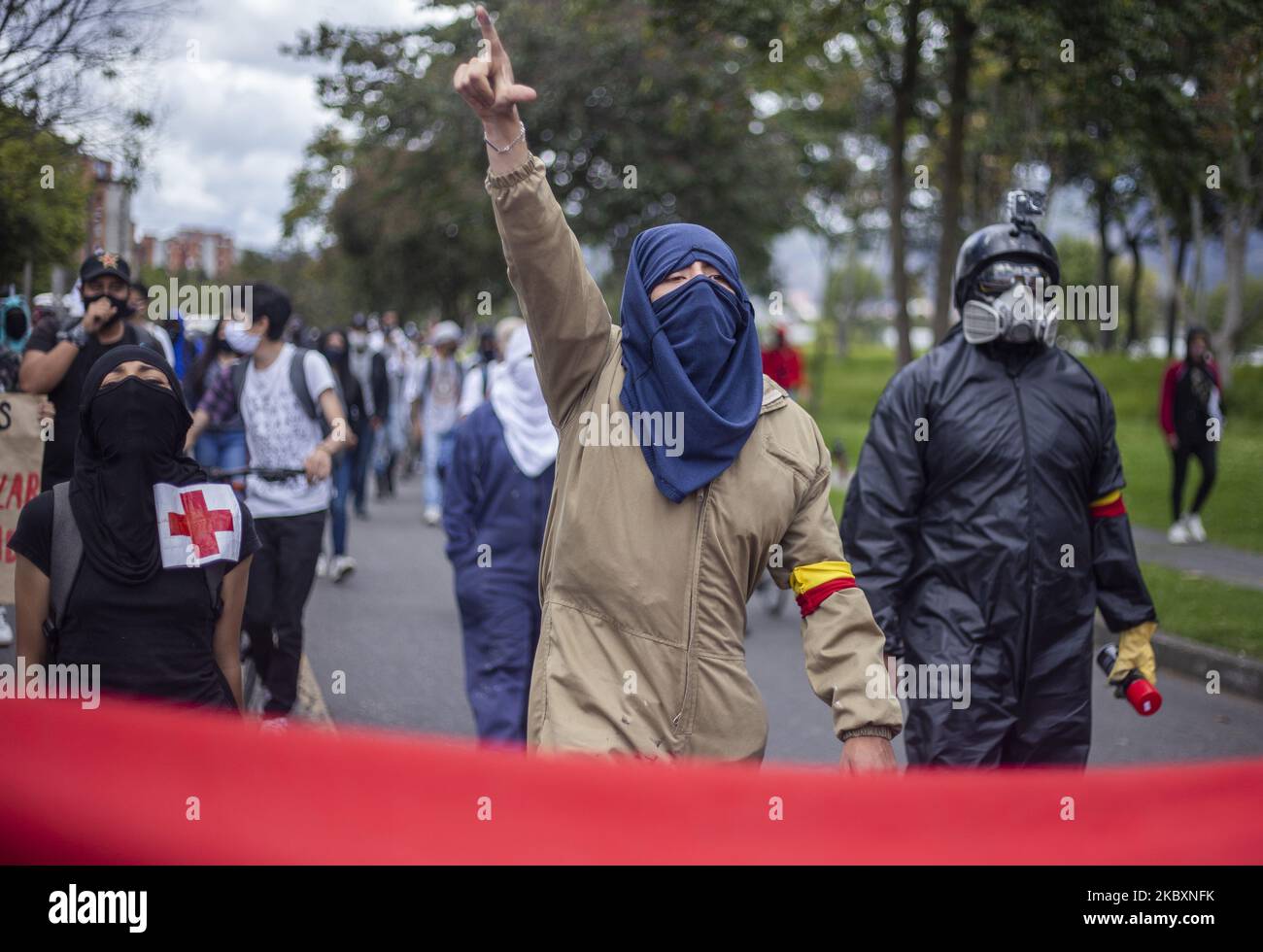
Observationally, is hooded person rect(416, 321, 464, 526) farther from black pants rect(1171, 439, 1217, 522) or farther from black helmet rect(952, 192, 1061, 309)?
black helmet rect(952, 192, 1061, 309)

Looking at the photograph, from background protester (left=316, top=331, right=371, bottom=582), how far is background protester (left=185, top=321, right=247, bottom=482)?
2547mm

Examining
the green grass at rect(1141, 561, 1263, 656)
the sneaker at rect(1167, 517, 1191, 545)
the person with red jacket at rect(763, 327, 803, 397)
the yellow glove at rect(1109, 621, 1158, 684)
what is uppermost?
the person with red jacket at rect(763, 327, 803, 397)

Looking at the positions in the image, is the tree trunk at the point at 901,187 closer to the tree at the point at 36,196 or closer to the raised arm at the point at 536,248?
the tree at the point at 36,196

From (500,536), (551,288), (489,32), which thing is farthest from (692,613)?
(500,536)

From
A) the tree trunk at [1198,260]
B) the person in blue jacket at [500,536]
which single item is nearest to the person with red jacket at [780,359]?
the person in blue jacket at [500,536]

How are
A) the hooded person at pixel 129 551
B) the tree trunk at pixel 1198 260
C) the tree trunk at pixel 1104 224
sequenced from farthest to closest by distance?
the tree trunk at pixel 1104 224 → the tree trunk at pixel 1198 260 → the hooded person at pixel 129 551

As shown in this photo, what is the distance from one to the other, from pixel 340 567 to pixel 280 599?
5.07m

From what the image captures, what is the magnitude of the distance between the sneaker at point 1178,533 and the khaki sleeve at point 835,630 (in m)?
11.8

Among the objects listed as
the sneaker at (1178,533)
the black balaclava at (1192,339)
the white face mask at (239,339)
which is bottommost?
the sneaker at (1178,533)

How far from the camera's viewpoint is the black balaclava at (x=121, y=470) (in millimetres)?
3322

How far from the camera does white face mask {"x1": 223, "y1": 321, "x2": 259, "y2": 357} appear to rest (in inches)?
259

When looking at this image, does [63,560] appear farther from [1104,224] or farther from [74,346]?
[1104,224]

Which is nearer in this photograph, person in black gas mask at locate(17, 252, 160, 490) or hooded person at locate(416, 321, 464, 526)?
person in black gas mask at locate(17, 252, 160, 490)

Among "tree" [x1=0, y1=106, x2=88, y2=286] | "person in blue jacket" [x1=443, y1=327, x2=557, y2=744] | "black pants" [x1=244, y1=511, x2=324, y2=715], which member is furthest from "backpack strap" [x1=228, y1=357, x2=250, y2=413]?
"tree" [x1=0, y1=106, x2=88, y2=286]
